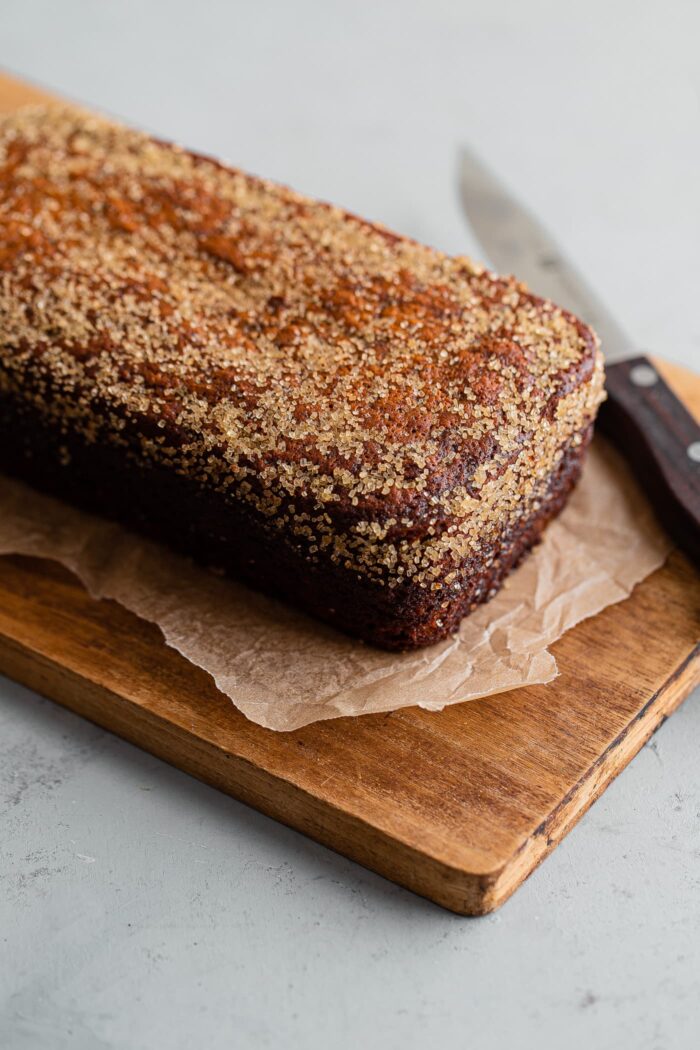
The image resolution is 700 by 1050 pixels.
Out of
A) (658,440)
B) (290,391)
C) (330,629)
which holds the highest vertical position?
(658,440)

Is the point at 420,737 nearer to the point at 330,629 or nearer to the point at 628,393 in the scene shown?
the point at 330,629

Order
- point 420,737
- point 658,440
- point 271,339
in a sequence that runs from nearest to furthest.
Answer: point 420,737, point 271,339, point 658,440

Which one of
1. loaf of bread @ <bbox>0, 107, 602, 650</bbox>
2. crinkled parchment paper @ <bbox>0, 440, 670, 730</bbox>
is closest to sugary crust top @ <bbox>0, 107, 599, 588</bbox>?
loaf of bread @ <bbox>0, 107, 602, 650</bbox>

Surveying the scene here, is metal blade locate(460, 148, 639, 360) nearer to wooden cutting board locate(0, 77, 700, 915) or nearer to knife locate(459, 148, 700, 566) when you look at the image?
knife locate(459, 148, 700, 566)

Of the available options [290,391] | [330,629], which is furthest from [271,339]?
[330,629]

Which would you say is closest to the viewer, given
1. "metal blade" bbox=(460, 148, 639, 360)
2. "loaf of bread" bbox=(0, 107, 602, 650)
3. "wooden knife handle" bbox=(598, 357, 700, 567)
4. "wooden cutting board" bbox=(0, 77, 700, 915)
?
"wooden cutting board" bbox=(0, 77, 700, 915)

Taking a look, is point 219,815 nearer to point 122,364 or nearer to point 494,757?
point 494,757
